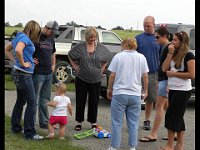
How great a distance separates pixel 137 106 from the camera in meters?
5.56

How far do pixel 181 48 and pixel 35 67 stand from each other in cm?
248

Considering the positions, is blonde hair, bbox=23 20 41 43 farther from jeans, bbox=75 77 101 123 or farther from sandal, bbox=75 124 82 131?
sandal, bbox=75 124 82 131

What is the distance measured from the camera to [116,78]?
18.2ft

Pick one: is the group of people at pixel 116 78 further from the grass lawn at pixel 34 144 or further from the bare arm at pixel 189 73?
the grass lawn at pixel 34 144

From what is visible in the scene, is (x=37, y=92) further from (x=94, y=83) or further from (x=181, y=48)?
(x=181, y=48)

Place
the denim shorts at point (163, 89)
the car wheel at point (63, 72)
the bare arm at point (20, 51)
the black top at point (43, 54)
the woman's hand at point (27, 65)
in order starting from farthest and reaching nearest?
the car wheel at point (63, 72) → the black top at point (43, 54) → the denim shorts at point (163, 89) → the woman's hand at point (27, 65) → the bare arm at point (20, 51)

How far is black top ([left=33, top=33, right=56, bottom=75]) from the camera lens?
6.55m

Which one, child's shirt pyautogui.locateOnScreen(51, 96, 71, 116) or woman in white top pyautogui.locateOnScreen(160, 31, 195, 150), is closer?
woman in white top pyautogui.locateOnScreen(160, 31, 195, 150)

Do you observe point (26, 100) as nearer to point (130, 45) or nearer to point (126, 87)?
point (126, 87)

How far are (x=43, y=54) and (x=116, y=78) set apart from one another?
1.63 metres

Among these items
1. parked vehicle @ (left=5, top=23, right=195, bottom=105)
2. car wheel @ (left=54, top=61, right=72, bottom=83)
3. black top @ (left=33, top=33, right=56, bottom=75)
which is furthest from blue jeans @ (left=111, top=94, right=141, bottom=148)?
car wheel @ (left=54, top=61, right=72, bottom=83)

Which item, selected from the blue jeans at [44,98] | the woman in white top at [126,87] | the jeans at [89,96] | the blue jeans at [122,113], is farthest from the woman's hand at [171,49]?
the blue jeans at [44,98]

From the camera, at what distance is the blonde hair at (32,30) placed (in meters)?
6.07
